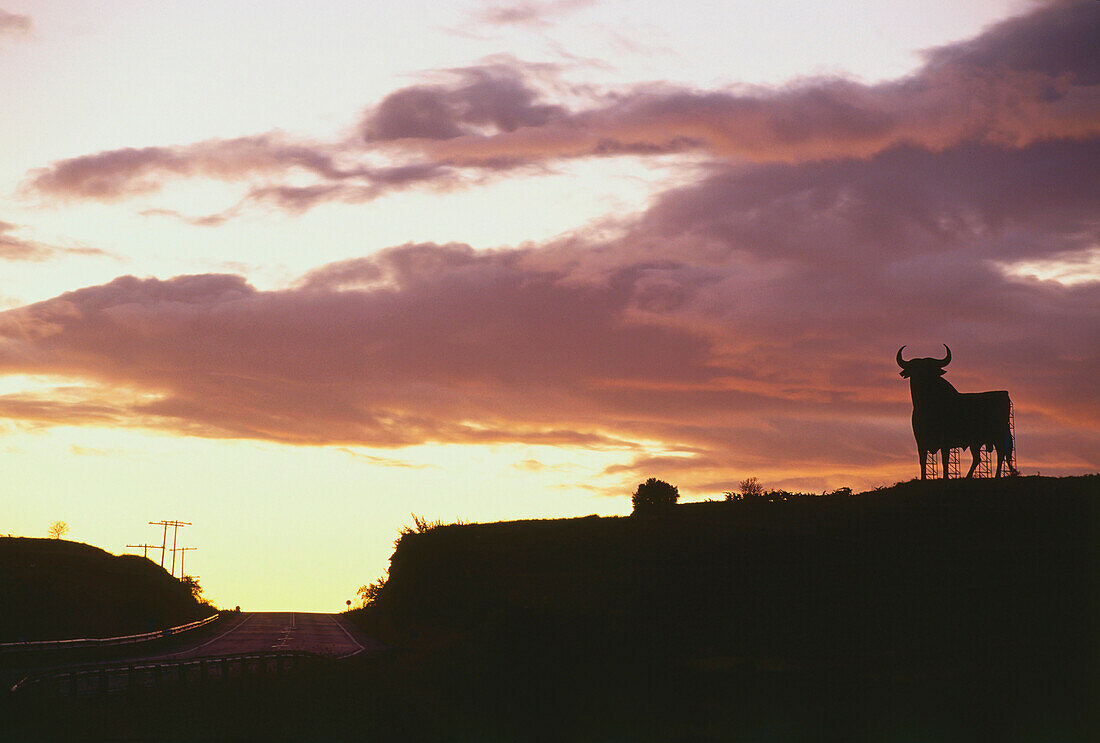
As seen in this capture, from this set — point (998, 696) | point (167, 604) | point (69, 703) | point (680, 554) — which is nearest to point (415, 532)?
point (680, 554)

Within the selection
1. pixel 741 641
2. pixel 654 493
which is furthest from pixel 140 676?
pixel 654 493

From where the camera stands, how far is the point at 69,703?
24281mm

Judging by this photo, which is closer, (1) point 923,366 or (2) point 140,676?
(2) point 140,676

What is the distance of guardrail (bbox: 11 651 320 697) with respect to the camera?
1051 inches

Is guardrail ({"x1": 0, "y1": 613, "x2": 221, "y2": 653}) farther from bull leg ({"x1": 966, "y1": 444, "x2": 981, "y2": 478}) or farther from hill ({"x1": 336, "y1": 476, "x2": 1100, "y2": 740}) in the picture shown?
bull leg ({"x1": 966, "y1": 444, "x2": 981, "y2": 478})

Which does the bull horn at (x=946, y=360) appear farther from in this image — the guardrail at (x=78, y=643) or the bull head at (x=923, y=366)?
the guardrail at (x=78, y=643)

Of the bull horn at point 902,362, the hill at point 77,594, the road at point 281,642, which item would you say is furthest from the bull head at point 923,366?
the hill at point 77,594

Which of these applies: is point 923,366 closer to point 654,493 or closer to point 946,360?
point 946,360

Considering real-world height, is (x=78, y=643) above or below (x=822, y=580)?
below

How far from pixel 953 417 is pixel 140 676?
30637 millimetres

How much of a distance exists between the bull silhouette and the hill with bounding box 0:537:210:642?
48.2 meters

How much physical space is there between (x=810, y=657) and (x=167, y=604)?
78.6 meters

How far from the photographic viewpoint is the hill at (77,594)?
222 feet

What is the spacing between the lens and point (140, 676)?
3300 centimetres
